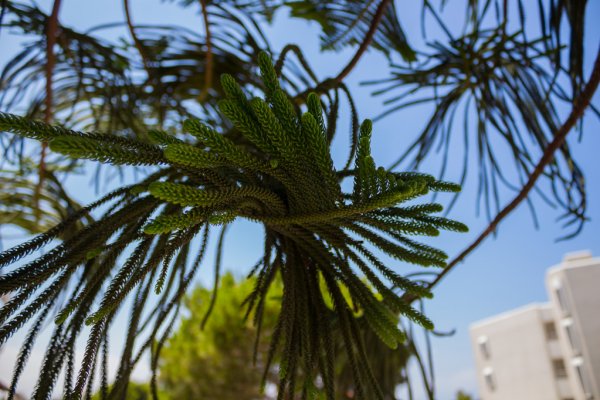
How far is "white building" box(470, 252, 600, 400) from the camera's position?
37.2 feet

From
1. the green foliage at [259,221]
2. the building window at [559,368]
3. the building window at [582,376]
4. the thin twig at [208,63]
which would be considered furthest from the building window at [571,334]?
the green foliage at [259,221]

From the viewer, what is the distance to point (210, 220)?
1.25ft

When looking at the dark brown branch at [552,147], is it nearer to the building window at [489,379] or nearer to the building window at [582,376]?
the building window at [582,376]

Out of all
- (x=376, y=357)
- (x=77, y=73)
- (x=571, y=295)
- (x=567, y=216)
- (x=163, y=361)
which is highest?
(x=571, y=295)

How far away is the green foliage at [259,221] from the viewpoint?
1.19ft

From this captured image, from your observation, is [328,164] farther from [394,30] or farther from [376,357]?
[394,30]

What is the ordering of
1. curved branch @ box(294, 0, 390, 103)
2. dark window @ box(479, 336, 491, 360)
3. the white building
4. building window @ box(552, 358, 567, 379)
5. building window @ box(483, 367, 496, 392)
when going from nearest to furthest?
curved branch @ box(294, 0, 390, 103), the white building, building window @ box(552, 358, 567, 379), building window @ box(483, 367, 496, 392), dark window @ box(479, 336, 491, 360)

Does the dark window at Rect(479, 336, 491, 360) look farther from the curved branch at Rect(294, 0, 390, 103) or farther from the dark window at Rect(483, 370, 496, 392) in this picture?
the curved branch at Rect(294, 0, 390, 103)

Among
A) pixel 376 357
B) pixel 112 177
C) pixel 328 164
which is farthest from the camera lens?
pixel 112 177

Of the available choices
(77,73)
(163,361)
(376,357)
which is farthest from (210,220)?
(163,361)

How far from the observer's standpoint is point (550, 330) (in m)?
14.0

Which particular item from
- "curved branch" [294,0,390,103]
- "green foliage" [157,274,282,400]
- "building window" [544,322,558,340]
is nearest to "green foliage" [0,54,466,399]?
"curved branch" [294,0,390,103]

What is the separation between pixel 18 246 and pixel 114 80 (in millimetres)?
663

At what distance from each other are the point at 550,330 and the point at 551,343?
44 cm
